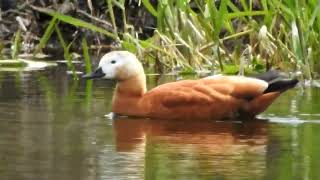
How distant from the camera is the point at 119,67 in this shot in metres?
8.18

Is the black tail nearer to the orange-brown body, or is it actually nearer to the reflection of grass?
the orange-brown body

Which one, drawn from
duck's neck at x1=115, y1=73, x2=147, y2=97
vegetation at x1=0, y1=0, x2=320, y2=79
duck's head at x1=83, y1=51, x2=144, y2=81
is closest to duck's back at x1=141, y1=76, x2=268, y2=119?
duck's neck at x1=115, y1=73, x2=147, y2=97

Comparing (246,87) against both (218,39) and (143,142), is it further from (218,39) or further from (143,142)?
(218,39)

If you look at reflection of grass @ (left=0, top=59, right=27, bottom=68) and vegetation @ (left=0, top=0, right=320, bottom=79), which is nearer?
vegetation @ (left=0, top=0, right=320, bottom=79)

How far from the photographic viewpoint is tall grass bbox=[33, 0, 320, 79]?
9633 mm

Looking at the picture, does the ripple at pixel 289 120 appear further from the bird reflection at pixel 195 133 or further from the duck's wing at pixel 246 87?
the duck's wing at pixel 246 87

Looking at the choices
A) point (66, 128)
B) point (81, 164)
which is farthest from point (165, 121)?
point (81, 164)

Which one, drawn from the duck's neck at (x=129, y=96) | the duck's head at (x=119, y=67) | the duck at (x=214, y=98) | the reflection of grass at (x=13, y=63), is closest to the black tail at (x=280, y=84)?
the duck at (x=214, y=98)

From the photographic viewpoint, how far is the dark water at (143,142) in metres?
5.40

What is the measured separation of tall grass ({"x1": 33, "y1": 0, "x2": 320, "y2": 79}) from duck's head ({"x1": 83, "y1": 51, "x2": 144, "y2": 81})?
1498 mm

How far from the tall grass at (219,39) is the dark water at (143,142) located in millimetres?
720

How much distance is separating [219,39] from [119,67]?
2250 millimetres

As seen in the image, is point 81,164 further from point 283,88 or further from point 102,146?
point 283,88

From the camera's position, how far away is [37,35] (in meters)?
14.9
